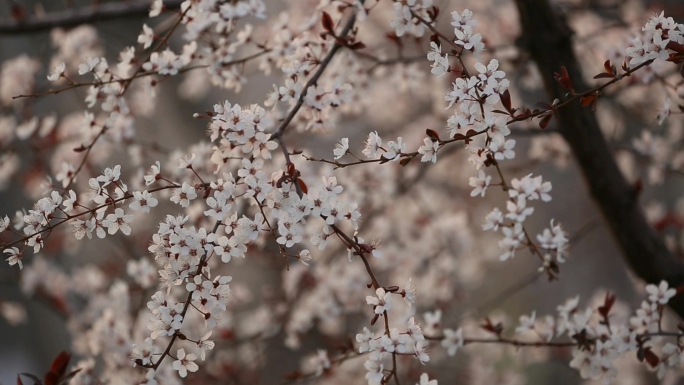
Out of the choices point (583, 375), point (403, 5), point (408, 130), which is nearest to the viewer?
point (403, 5)

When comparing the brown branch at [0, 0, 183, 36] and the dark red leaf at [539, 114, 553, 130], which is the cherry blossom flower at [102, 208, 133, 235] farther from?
the brown branch at [0, 0, 183, 36]

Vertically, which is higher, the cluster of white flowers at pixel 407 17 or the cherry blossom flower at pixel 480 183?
the cluster of white flowers at pixel 407 17

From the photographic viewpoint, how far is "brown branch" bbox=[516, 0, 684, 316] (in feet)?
6.61

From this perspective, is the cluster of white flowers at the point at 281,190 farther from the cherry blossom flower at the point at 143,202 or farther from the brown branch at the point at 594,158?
the brown branch at the point at 594,158

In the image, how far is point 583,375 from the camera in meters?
1.73

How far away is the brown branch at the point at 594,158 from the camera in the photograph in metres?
2.01

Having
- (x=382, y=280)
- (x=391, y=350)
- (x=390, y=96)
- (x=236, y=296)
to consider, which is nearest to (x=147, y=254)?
(x=236, y=296)

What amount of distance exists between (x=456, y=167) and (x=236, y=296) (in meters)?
1.59

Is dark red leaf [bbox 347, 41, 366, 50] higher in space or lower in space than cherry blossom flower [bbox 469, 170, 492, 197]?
higher

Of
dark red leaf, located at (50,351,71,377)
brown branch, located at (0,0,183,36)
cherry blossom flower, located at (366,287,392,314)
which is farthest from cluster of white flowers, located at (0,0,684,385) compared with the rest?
brown branch, located at (0,0,183,36)

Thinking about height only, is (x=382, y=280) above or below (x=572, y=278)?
below

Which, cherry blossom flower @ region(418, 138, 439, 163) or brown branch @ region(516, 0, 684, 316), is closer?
cherry blossom flower @ region(418, 138, 439, 163)

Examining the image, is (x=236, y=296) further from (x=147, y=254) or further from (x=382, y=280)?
(x=382, y=280)

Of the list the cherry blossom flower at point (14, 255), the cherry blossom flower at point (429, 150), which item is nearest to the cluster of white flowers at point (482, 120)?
the cherry blossom flower at point (429, 150)
